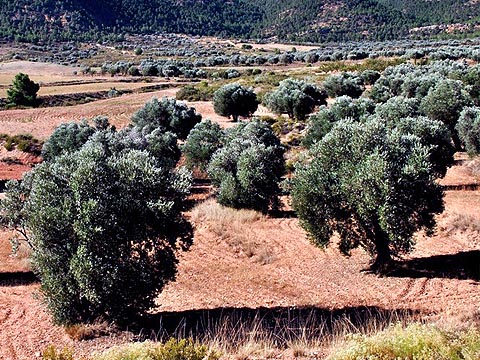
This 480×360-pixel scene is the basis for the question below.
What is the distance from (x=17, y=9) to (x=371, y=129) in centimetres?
19576

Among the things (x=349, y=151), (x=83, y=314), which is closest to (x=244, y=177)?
(x=349, y=151)

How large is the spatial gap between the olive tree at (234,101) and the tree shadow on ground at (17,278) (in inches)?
1321

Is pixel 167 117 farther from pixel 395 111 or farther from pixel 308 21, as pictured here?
pixel 308 21

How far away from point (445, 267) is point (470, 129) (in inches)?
638

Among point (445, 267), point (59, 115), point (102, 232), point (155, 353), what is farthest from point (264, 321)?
point (59, 115)

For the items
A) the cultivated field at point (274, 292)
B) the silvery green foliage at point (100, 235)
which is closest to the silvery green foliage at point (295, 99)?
the cultivated field at point (274, 292)

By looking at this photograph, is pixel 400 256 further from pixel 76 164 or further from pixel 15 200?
pixel 15 200

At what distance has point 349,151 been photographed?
1641cm

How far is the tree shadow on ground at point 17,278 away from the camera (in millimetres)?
18312

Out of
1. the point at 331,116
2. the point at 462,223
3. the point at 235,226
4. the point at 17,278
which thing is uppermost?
the point at 331,116

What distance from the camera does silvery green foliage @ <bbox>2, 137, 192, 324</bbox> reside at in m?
12.1

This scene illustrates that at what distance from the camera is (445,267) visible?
54.7ft

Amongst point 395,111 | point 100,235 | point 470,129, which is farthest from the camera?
point 395,111

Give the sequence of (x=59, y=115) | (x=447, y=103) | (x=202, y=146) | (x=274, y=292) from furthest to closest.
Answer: (x=59, y=115) → (x=447, y=103) → (x=202, y=146) → (x=274, y=292)
